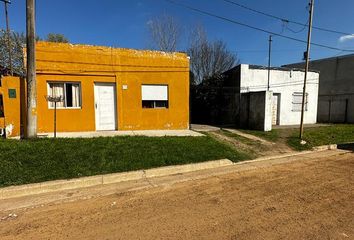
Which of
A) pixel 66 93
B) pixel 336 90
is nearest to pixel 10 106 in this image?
pixel 66 93

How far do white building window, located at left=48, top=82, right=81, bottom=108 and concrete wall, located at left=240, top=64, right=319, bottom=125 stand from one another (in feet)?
33.0

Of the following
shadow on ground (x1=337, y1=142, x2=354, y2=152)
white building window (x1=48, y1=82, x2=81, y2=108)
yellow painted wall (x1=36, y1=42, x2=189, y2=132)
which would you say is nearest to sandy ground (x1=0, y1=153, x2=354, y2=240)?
shadow on ground (x1=337, y1=142, x2=354, y2=152)

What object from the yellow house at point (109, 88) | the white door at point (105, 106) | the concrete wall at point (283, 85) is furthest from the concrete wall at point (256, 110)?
the white door at point (105, 106)

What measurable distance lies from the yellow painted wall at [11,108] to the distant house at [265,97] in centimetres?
1214

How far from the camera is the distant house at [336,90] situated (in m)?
20.7

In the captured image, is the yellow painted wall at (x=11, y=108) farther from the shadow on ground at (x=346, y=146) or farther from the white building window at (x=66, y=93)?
the shadow on ground at (x=346, y=146)

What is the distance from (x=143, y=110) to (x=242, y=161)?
18.7 ft

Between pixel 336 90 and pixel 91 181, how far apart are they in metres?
23.0

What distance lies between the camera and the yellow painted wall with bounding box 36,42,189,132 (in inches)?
421

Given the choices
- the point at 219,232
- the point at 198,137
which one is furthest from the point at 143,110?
the point at 219,232

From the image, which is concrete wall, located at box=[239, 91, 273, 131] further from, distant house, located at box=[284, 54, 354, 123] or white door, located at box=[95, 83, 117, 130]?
distant house, located at box=[284, 54, 354, 123]

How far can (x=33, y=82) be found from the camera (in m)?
8.80

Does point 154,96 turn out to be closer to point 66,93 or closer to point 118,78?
point 118,78

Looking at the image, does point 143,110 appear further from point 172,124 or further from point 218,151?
point 218,151
